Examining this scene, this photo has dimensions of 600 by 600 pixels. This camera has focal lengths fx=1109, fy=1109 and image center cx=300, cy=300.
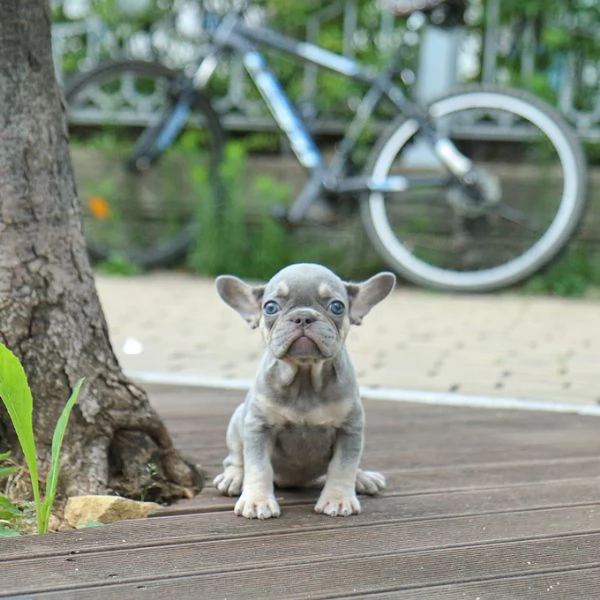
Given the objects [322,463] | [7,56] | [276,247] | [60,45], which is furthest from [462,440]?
[60,45]

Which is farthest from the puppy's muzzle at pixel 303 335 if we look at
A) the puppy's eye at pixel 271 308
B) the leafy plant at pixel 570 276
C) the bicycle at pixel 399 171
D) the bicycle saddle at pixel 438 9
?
the bicycle saddle at pixel 438 9

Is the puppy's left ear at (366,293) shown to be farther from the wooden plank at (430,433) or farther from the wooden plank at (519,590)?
the wooden plank at (519,590)

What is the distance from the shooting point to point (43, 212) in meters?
2.91

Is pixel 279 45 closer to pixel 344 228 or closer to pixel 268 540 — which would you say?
pixel 344 228

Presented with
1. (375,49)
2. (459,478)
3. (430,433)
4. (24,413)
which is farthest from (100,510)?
(375,49)

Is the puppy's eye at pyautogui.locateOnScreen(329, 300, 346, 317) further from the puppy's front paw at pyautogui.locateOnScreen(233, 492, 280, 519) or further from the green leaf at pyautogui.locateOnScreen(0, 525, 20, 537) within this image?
the green leaf at pyautogui.locateOnScreen(0, 525, 20, 537)

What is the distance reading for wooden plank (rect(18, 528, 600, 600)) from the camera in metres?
2.24

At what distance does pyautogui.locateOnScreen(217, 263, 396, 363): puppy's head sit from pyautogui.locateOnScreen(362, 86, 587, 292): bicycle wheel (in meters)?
3.93

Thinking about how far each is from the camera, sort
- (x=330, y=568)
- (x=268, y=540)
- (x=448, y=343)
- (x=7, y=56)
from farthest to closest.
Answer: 1. (x=448, y=343)
2. (x=7, y=56)
3. (x=268, y=540)
4. (x=330, y=568)

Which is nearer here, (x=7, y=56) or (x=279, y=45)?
(x=7, y=56)

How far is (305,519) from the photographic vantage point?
2.75 meters

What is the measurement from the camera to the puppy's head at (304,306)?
2646 millimetres

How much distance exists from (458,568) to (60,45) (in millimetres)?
6955

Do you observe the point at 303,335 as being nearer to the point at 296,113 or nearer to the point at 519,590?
the point at 519,590
